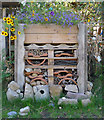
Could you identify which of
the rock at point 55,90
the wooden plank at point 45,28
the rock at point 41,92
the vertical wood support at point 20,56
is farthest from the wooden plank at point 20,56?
the rock at point 55,90

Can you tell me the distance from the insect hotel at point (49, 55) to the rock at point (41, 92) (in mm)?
42

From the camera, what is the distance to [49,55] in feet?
11.3

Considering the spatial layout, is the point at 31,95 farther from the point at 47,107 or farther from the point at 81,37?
the point at 81,37

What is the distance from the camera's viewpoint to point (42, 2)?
172 inches

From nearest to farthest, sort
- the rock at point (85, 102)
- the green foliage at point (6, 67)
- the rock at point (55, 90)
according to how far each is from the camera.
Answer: the rock at point (85, 102) < the rock at point (55, 90) < the green foliage at point (6, 67)

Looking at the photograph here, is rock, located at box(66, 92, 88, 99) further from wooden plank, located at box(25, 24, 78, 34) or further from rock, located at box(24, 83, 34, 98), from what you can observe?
wooden plank, located at box(25, 24, 78, 34)

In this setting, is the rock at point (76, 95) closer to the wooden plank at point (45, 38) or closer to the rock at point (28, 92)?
the rock at point (28, 92)

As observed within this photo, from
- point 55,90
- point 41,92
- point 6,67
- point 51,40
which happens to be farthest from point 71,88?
point 6,67

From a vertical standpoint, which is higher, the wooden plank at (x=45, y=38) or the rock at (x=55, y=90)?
the wooden plank at (x=45, y=38)

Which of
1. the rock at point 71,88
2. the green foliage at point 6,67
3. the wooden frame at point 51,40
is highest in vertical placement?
the wooden frame at point 51,40

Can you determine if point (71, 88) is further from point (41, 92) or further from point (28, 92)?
point (28, 92)

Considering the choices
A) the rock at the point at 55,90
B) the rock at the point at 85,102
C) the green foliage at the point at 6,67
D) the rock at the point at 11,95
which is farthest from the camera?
the green foliage at the point at 6,67

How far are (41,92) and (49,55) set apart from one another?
0.73m

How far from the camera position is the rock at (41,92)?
325cm
